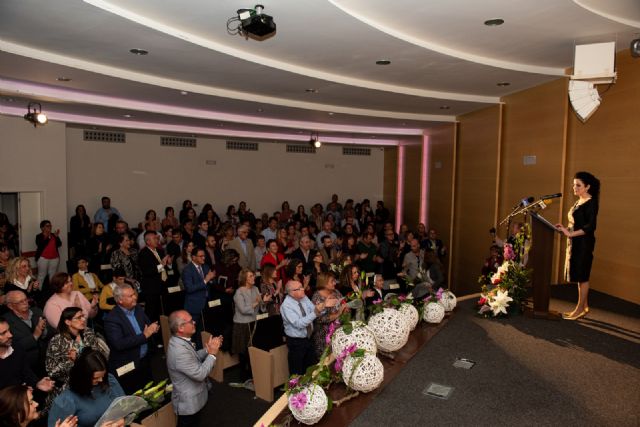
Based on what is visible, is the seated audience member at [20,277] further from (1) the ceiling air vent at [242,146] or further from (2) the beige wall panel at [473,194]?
(1) the ceiling air vent at [242,146]

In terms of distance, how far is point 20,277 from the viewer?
514 cm

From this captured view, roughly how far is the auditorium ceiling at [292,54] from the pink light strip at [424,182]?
223 centimetres

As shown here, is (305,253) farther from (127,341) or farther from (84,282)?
(127,341)

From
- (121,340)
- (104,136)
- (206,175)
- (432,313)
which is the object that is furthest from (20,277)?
(206,175)

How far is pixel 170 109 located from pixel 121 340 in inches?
217

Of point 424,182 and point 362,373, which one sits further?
point 424,182

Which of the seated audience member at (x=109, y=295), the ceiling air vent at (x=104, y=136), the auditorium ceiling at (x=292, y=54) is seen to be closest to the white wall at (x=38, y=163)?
the auditorium ceiling at (x=292, y=54)

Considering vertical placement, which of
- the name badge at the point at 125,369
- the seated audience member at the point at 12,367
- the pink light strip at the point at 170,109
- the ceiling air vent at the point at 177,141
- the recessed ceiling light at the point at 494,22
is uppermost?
the recessed ceiling light at the point at 494,22

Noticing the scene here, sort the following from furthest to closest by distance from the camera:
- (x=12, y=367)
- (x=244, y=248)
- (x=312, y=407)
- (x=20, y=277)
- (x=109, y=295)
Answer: (x=244, y=248) → (x=109, y=295) → (x=20, y=277) → (x=12, y=367) → (x=312, y=407)

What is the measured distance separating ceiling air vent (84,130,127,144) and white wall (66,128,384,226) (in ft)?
0.32

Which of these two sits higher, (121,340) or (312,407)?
(312,407)

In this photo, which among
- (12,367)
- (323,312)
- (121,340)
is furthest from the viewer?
(323,312)

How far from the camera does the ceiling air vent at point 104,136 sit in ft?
35.9

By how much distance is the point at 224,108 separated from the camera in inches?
339
